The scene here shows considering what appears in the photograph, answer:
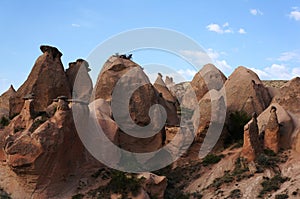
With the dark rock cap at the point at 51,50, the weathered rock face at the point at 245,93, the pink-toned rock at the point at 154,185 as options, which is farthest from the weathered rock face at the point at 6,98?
the weathered rock face at the point at 245,93

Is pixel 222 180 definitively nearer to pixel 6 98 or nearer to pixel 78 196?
pixel 78 196

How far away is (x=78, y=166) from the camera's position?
23.3 m

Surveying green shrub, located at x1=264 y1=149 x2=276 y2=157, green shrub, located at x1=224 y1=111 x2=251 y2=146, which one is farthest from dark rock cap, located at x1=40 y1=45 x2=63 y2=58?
green shrub, located at x1=264 y1=149 x2=276 y2=157

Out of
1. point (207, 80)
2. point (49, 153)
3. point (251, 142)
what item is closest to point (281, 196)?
point (251, 142)

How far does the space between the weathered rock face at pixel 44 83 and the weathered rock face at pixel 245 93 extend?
11.5m

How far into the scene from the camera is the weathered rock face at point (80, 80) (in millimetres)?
31344

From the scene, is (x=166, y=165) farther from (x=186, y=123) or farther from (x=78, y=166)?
(x=78, y=166)

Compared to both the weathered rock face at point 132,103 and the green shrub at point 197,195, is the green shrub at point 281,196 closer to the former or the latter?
the green shrub at point 197,195

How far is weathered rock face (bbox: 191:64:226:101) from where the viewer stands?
3619 centimetres

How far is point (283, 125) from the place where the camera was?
24.9 metres

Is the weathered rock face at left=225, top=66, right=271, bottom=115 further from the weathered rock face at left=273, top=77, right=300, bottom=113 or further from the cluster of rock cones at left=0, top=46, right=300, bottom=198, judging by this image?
the weathered rock face at left=273, top=77, right=300, bottom=113

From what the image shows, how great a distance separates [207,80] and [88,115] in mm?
15099

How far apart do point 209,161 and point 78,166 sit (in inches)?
298

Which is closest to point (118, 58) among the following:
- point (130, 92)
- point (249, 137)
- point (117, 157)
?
point (130, 92)
